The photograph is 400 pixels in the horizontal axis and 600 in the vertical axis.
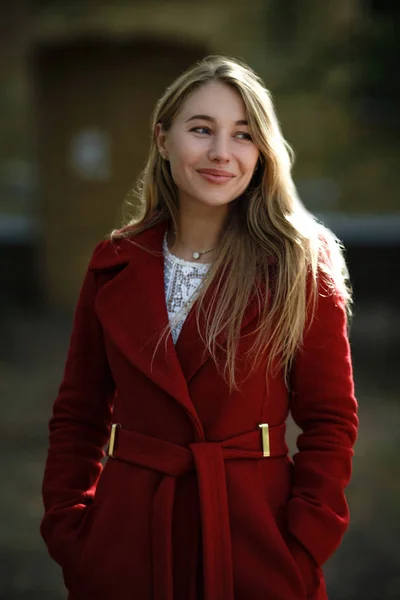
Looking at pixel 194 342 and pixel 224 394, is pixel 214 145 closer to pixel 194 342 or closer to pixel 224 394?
pixel 194 342

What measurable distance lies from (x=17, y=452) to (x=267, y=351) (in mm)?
3728

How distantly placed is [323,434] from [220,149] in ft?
2.22

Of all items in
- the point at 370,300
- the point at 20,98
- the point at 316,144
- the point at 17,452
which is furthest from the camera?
the point at 20,98

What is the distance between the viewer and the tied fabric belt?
1930mm

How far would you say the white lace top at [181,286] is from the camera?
6.99ft

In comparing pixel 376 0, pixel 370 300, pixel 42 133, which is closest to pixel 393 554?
pixel 376 0

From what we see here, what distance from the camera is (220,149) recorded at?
201 cm

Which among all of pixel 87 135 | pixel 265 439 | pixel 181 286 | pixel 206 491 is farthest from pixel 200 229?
pixel 87 135

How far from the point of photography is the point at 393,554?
403cm

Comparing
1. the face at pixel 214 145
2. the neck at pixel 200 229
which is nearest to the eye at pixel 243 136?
the face at pixel 214 145

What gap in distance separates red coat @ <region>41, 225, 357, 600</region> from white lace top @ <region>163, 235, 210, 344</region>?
5cm

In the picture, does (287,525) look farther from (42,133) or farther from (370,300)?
(42,133)

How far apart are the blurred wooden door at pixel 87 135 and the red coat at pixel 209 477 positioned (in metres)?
7.83

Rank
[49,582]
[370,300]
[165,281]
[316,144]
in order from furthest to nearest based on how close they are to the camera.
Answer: [370,300] < [316,144] < [49,582] < [165,281]
